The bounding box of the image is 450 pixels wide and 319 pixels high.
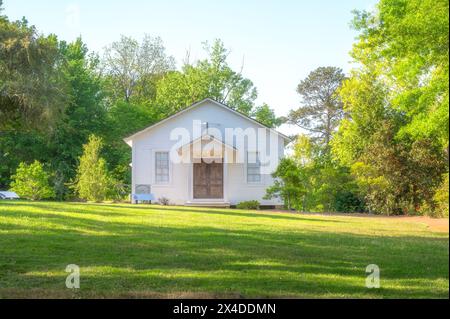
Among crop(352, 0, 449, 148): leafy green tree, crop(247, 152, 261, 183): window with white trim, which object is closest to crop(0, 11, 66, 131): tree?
crop(352, 0, 449, 148): leafy green tree

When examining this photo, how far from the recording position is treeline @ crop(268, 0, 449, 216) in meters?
10.1

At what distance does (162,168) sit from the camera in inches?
1120

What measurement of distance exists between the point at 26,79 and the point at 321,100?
7.02 metres

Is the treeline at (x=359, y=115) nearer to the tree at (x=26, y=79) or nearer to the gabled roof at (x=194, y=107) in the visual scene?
the tree at (x=26, y=79)

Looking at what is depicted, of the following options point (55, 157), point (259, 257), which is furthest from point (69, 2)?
point (55, 157)

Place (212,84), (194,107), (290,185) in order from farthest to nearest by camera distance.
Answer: (212,84) → (194,107) → (290,185)

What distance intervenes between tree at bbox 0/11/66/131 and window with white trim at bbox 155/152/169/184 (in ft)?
43.7

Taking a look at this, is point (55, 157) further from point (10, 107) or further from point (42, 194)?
point (10, 107)

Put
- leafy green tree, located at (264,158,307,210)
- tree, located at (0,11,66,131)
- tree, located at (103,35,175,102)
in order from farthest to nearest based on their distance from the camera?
tree, located at (103,35,175,102), leafy green tree, located at (264,158,307,210), tree, located at (0,11,66,131)

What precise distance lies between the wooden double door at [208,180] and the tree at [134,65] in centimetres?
1221

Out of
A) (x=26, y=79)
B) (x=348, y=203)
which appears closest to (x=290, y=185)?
(x=348, y=203)

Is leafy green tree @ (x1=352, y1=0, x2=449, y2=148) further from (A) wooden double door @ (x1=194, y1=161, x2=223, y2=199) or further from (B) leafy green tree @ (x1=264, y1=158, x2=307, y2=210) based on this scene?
(A) wooden double door @ (x1=194, y1=161, x2=223, y2=199)

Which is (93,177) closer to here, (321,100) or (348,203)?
(348,203)
